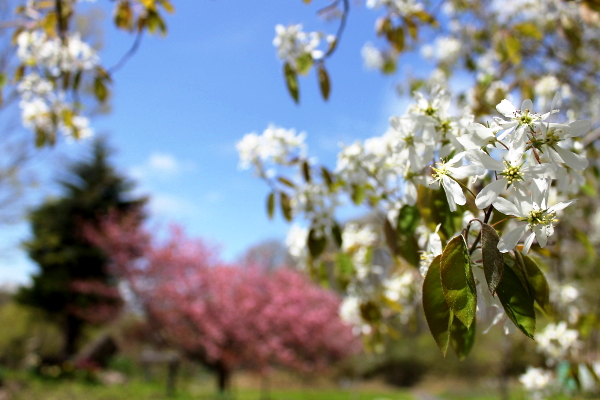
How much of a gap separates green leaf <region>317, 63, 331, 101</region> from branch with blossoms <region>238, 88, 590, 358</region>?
0.53 feet

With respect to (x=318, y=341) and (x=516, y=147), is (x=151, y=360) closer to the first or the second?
(x=318, y=341)

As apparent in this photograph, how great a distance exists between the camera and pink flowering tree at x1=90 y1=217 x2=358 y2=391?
8547 mm

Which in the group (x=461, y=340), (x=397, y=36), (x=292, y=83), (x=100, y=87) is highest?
(x=397, y=36)

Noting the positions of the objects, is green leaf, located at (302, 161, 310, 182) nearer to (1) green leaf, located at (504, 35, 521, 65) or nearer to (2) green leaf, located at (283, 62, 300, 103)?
(2) green leaf, located at (283, 62, 300, 103)

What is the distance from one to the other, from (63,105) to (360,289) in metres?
1.36

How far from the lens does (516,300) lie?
583 millimetres

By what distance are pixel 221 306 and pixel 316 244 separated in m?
7.96

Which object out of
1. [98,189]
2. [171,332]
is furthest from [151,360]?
[98,189]

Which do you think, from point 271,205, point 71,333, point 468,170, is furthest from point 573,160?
point 71,333

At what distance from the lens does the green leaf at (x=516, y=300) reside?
567 mm

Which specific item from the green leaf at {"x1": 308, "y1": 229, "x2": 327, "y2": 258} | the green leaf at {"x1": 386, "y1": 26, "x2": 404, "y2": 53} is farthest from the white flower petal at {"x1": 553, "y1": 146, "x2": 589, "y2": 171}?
the green leaf at {"x1": 386, "y1": 26, "x2": 404, "y2": 53}

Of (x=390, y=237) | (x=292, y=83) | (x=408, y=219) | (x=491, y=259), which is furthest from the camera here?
(x=292, y=83)

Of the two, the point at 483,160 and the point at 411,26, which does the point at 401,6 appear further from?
the point at 483,160

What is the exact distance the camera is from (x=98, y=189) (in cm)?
1241
